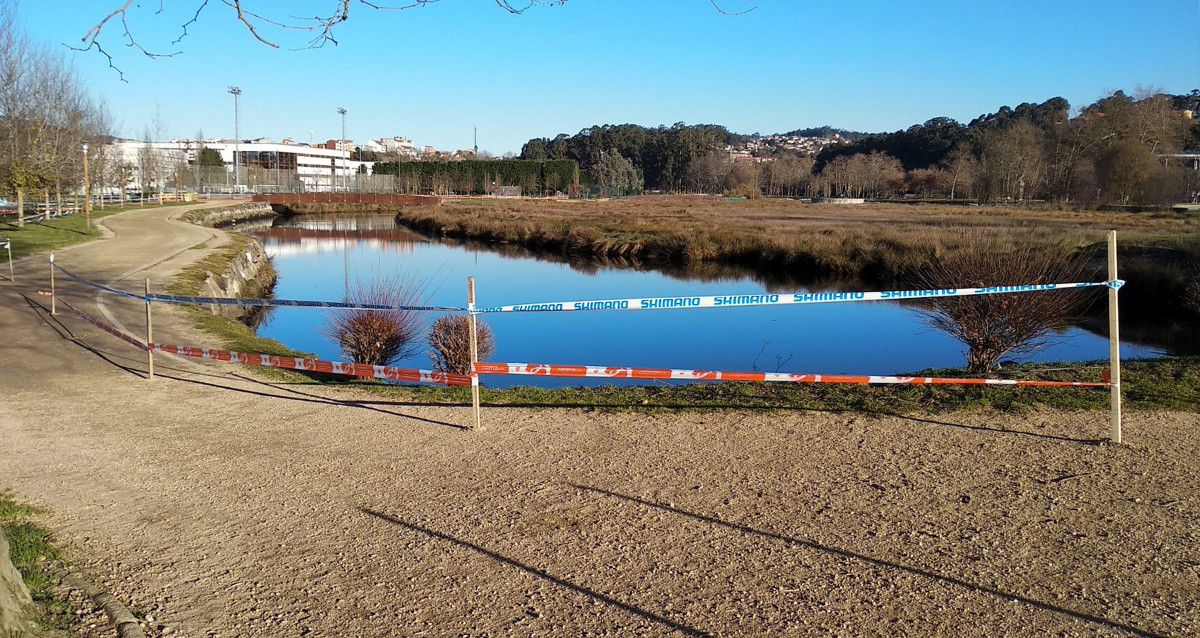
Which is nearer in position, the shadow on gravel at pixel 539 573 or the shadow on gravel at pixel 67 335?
the shadow on gravel at pixel 539 573

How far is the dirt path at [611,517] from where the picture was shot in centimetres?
464

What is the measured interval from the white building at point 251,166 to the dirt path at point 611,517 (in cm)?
6864

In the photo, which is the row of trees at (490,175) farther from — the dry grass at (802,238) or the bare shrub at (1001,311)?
the bare shrub at (1001,311)

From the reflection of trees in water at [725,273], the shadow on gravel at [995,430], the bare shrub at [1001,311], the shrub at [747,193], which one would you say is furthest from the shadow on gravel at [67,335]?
the shrub at [747,193]

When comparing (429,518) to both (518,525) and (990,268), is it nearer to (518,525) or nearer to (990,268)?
(518,525)

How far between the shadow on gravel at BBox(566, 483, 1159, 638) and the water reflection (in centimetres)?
757

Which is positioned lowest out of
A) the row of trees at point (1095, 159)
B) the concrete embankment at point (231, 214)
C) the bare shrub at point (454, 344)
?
the bare shrub at point (454, 344)

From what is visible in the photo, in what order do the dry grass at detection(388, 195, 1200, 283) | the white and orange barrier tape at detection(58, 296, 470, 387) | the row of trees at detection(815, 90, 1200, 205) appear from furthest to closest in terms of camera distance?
1. the row of trees at detection(815, 90, 1200, 205)
2. the dry grass at detection(388, 195, 1200, 283)
3. the white and orange barrier tape at detection(58, 296, 470, 387)

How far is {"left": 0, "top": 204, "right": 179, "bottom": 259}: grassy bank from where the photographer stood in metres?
27.5

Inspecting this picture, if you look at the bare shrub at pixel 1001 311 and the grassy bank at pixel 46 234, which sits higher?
the grassy bank at pixel 46 234

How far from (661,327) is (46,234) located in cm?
2388

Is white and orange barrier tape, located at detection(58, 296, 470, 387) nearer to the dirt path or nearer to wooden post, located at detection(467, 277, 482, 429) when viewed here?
the dirt path

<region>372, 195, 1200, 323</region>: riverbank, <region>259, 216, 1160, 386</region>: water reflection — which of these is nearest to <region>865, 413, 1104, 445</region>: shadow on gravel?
<region>259, 216, 1160, 386</region>: water reflection

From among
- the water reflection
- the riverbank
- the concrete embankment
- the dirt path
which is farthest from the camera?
the concrete embankment
